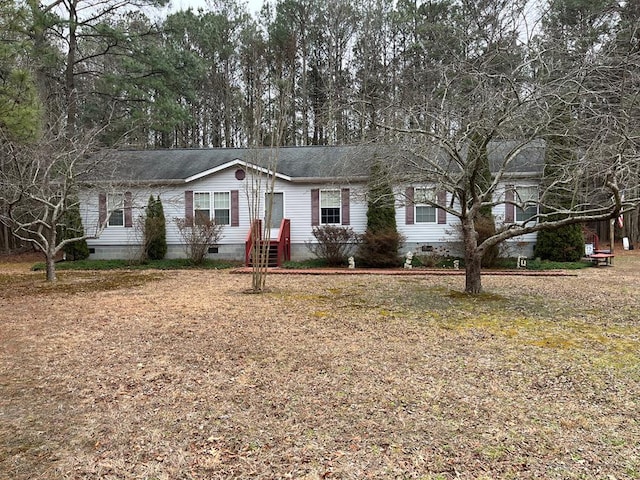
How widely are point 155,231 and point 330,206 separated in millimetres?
6166

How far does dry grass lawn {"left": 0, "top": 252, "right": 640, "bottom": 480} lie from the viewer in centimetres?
274

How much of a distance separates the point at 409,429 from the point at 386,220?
462 inches

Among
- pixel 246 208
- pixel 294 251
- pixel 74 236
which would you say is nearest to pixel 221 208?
pixel 246 208

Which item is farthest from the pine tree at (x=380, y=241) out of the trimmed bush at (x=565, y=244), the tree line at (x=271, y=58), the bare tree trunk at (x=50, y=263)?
the bare tree trunk at (x=50, y=263)

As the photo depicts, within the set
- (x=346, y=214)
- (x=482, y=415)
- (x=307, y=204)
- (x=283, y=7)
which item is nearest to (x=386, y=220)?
(x=346, y=214)

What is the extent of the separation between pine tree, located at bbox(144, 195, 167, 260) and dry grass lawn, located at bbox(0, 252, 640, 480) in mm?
A: 7671

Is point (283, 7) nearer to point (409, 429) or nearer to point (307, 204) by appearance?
point (307, 204)

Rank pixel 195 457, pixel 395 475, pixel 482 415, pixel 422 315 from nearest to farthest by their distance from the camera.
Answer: pixel 395 475
pixel 195 457
pixel 482 415
pixel 422 315

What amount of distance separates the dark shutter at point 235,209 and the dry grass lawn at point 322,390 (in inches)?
321

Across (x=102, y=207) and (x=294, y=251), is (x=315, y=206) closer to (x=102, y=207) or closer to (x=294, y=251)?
(x=294, y=251)

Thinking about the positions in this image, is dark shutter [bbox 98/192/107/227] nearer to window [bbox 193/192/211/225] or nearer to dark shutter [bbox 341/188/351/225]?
window [bbox 193/192/211/225]

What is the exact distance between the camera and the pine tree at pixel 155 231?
50.2 ft

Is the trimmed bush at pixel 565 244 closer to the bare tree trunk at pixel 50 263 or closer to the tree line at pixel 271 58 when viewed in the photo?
the tree line at pixel 271 58

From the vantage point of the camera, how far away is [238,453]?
2.84 metres
